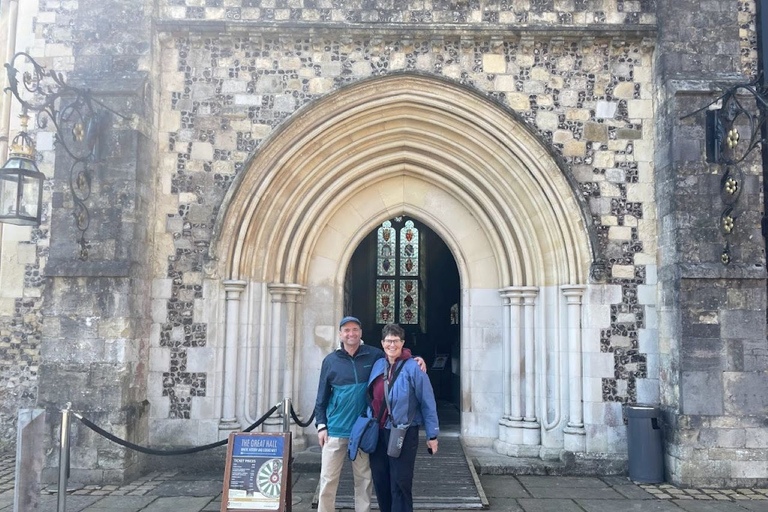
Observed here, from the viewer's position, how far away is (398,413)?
3967 millimetres

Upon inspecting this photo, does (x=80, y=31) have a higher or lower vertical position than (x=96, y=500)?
higher

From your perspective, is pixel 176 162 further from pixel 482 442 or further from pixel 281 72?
pixel 482 442

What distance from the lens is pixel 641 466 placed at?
5.94m

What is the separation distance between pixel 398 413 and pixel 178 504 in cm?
250

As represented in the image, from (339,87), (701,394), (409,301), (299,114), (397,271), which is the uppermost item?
(339,87)

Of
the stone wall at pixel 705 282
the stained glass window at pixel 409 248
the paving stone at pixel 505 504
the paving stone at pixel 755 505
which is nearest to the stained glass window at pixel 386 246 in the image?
the stained glass window at pixel 409 248

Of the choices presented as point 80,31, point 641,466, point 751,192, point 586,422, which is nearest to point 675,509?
point 641,466

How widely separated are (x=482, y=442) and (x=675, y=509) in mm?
2232

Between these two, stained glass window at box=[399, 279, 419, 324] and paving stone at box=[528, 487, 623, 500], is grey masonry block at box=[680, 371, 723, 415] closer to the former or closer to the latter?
paving stone at box=[528, 487, 623, 500]

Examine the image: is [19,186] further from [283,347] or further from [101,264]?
[283,347]

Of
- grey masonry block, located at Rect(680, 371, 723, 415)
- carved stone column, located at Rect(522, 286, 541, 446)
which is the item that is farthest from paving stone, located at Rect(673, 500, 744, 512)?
carved stone column, located at Rect(522, 286, 541, 446)

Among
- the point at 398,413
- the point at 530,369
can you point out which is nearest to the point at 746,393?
the point at 530,369

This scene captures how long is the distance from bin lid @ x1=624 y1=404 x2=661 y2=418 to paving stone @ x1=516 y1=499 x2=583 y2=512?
1290 millimetres

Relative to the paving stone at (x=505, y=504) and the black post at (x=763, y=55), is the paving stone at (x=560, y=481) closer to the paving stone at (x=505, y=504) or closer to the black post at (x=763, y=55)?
the paving stone at (x=505, y=504)
